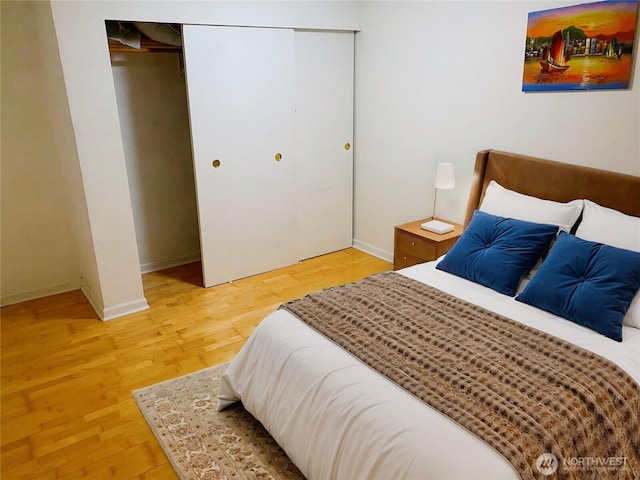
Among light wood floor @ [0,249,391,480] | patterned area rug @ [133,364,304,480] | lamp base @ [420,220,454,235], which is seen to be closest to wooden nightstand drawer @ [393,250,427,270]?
lamp base @ [420,220,454,235]

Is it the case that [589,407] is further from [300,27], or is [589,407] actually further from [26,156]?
[26,156]

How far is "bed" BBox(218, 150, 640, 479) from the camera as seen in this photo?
1560 millimetres

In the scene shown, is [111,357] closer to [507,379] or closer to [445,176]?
[507,379]

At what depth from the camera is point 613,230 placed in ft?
7.86

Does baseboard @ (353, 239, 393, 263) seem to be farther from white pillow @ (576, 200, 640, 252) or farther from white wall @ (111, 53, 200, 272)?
white pillow @ (576, 200, 640, 252)

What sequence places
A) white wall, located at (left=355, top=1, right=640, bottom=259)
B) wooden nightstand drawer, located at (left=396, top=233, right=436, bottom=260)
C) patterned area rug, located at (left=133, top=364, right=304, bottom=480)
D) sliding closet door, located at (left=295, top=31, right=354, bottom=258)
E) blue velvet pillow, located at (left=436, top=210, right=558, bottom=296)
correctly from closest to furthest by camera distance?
patterned area rug, located at (left=133, top=364, right=304, bottom=480) < blue velvet pillow, located at (left=436, top=210, right=558, bottom=296) < white wall, located at (left=355, top=1, right=640, bottom=259) < wooden nightstand drawer, located at (left=396, top=233, right=436, bottom=260) < sliding closet door, located at (left=295, top=31, right=354, bottom=258)

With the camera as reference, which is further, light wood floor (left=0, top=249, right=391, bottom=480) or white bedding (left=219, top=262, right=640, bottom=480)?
light wood floor (left=0, top=249, right=391, bottom=480)

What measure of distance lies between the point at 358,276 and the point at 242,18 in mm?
2120

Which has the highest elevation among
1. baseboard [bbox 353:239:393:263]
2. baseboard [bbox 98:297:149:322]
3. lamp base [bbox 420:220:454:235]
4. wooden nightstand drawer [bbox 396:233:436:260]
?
lamp base [bbox 420:220:454:235]

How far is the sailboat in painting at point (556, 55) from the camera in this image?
2.80 metres

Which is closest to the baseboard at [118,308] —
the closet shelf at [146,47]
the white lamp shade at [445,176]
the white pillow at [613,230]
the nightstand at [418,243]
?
the closet shelf at [146,47]

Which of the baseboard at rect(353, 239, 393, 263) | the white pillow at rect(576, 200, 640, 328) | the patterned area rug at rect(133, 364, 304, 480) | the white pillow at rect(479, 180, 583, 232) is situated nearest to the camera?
the patterned area rug at rect(133, 364, 304, 480)

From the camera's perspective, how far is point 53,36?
2924 millimetres

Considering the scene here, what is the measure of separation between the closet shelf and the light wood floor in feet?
5.77
